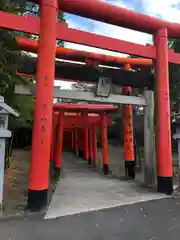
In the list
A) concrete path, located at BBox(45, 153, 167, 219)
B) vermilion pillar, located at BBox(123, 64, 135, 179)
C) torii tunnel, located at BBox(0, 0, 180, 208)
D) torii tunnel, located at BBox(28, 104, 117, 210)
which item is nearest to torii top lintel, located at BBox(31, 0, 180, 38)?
torii tunnel, located at BBox(0, 0, 180, 208)

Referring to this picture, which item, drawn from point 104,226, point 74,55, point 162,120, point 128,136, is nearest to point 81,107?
point 128,136

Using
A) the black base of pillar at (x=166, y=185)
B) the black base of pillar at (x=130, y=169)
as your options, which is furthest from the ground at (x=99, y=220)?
the black base of pillar at (x=130, y=169)

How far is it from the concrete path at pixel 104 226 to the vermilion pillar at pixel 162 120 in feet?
5.30

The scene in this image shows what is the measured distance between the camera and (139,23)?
248 inches

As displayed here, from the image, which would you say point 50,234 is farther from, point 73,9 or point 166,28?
point 166,28

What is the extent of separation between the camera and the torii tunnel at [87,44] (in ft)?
15.7

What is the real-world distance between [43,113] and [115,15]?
3.12m

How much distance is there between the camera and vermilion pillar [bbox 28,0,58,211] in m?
4.67

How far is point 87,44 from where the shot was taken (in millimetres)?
5766

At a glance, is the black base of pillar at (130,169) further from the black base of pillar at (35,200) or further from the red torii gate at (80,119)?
the black base of pillar at (35,200)

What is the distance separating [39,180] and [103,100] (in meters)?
2.98

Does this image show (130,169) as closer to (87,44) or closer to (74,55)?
(74,55)

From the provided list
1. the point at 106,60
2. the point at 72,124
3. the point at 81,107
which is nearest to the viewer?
the point at 106,60

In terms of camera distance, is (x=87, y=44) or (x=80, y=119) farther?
(x=80, y=119)
